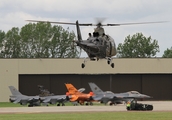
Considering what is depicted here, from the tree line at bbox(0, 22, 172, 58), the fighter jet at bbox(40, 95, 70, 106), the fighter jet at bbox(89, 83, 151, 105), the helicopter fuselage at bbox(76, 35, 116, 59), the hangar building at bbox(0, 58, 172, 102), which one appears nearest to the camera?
the helicopter fuselage at bbox(76, 35, 116, 59)

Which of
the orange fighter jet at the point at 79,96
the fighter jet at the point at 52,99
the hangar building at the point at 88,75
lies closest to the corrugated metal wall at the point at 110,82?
the hangar building at the point at 88,75

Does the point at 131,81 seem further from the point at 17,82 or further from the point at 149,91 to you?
the point at 17,82

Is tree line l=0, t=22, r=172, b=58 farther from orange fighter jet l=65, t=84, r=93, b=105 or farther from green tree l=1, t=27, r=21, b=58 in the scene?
orange fighter jet l=65, t=84, r=93, b=105

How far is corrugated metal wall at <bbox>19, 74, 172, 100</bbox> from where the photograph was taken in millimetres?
105875

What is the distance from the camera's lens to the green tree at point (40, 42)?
154m

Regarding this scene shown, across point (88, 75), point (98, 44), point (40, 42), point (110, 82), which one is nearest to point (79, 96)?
point (88, 75)

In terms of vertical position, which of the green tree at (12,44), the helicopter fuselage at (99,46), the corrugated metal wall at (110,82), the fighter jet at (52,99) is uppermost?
the green tree at (12,44)

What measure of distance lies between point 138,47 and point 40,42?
92.8 feet

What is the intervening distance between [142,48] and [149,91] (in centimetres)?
5583

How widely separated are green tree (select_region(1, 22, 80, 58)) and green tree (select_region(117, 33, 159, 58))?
18.3m

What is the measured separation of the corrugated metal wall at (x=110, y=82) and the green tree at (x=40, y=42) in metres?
46.2

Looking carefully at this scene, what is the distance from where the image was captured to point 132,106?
3073 inches

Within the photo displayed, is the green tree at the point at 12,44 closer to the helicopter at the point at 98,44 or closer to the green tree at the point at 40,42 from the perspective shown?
the green tree at the point at 40,42

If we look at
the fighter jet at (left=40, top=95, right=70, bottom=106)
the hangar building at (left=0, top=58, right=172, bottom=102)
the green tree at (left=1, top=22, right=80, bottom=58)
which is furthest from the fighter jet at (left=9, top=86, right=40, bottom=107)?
the green tree at (left=1, top=22, right=80, bottom=58)
